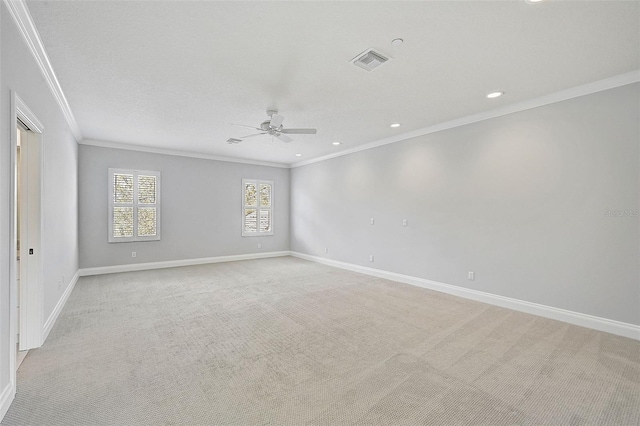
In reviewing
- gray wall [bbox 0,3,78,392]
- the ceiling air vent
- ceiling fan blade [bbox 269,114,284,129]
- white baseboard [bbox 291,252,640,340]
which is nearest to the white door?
gray wall [bbox 0,3,78,392]

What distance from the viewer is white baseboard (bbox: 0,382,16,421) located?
1751 mm

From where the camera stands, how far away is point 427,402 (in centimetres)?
193

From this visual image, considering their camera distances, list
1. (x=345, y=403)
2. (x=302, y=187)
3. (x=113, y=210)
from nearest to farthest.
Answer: (x=345, y=403) < (x=113, y=210) < (x=302, y=187)

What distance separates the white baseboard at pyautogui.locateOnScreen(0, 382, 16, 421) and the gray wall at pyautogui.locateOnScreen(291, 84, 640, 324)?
4.92 meters

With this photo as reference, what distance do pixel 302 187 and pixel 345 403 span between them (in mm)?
6398

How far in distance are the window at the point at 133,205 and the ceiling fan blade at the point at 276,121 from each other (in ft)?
13.1

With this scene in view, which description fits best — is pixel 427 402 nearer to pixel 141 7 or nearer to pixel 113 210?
pixel 141 7

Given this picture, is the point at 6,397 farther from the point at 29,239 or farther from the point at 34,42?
the point at 34,42

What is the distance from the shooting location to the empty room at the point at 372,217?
78.2 inches

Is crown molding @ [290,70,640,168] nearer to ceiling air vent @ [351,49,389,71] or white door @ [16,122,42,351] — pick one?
ceiling air vent @ [351,49,389,71]

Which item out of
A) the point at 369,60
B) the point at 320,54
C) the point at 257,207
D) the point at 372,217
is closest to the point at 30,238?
the point at 320,54

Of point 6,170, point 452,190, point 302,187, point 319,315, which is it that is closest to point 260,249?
point 302,187

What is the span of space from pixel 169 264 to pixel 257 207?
262 cm

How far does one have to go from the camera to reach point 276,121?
3.75 metres
